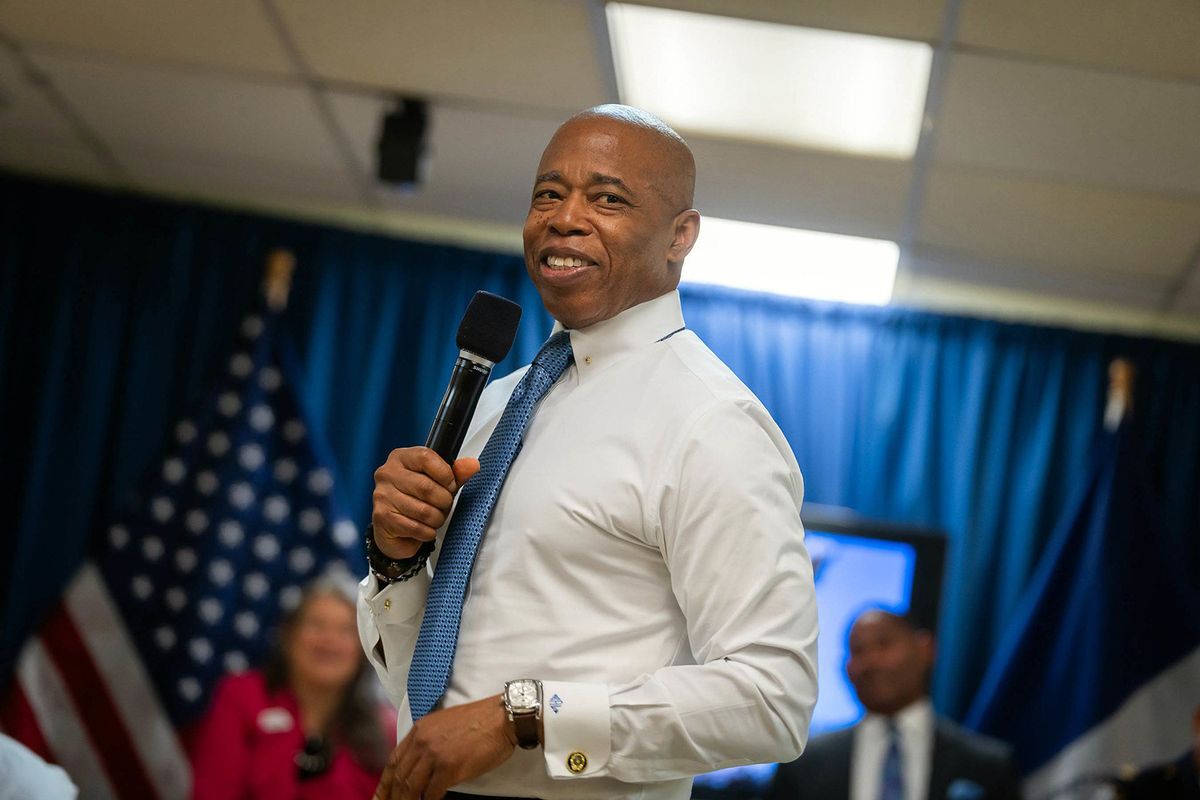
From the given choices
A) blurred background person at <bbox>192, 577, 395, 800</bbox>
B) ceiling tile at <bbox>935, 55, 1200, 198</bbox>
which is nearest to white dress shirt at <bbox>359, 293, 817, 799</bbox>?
ceiling tile at <bbox>935, 55, 1200, 198</bbox>

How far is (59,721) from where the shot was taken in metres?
4.16

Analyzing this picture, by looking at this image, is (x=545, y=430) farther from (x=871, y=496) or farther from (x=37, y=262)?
(x=37, y=262)

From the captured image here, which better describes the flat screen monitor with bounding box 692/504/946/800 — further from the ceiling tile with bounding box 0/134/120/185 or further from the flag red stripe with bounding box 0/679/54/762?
the ceiling tile with bounding box 0/134/120/185

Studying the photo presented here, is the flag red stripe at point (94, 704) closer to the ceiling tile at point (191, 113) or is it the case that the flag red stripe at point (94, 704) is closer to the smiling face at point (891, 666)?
the ceiling tile at point (191, 113)

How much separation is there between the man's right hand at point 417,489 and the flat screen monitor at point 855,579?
288 centimetres

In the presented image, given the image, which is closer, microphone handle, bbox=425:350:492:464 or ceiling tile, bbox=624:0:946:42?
microphone handle, bbox=425:350:492:464

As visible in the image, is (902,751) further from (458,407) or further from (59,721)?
(458,407)

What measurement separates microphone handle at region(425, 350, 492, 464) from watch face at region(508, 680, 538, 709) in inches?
9.5

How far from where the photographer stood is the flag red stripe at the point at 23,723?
4109 mm

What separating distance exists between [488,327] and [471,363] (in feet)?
0.19

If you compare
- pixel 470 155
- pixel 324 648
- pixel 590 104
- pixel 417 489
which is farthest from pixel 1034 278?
pixel 417 489

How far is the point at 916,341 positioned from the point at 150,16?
2709 millimetres

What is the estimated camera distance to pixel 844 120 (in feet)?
11.6

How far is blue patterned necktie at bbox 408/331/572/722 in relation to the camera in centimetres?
131
